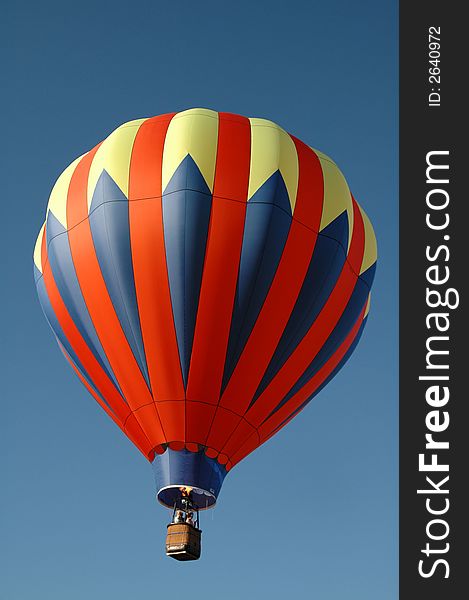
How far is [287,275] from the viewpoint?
14.6 meters

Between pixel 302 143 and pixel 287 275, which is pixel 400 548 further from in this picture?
pixel 302 143

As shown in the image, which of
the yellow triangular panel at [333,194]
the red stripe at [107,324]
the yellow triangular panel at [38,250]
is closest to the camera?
the red stripe at [107,324]

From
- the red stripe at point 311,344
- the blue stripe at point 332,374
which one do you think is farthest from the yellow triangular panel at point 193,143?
the blue stripe at point 332,374

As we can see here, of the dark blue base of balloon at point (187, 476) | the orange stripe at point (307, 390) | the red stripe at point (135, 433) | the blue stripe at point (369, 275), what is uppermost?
the blue stripe at point (369, 275)

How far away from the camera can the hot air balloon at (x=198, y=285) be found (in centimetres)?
1440

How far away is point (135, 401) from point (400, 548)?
3.79m

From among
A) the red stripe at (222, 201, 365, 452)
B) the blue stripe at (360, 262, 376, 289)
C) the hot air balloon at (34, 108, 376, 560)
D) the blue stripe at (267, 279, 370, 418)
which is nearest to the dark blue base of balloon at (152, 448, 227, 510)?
the hot air balloon at (34, 108, 376, 560)

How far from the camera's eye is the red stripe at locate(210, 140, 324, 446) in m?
14.5

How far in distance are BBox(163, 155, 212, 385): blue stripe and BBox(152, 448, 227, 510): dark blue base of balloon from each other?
2.82 feet

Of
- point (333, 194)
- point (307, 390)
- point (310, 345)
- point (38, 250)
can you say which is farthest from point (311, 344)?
point (38, 250)

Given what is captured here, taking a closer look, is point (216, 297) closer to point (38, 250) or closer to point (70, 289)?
point (70, 289)

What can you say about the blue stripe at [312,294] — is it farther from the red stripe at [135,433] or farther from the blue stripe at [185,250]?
the red stripe at [135,433]

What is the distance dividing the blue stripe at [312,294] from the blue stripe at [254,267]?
46cm

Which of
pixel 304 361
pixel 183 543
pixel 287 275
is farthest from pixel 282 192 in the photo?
pixel 183 543
